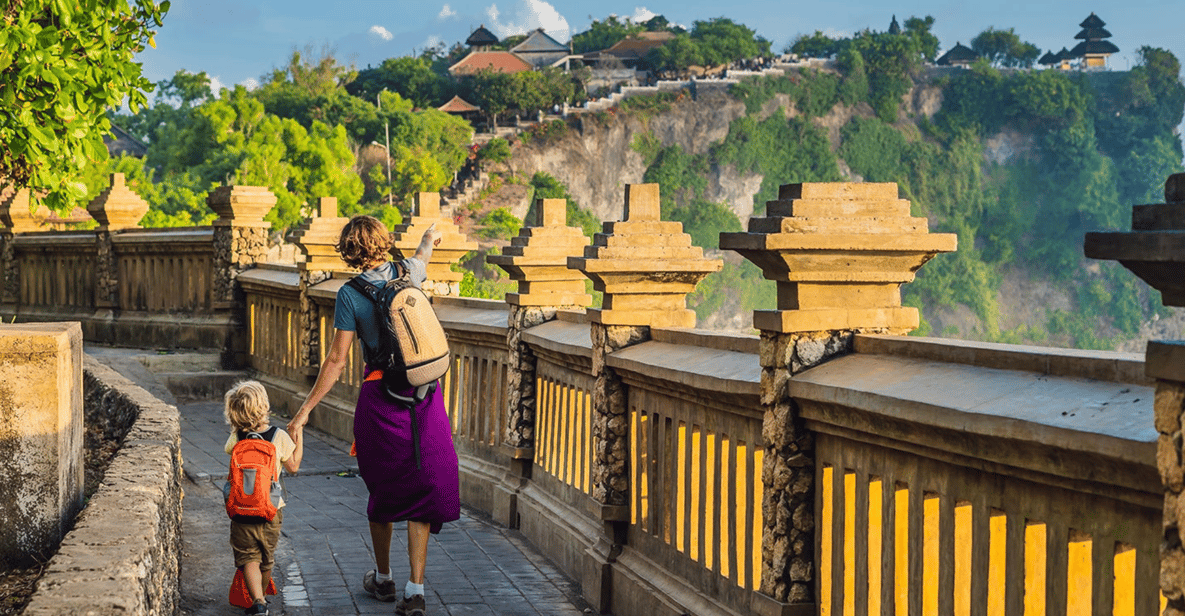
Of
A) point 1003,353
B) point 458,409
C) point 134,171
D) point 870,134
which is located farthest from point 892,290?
point 870,134

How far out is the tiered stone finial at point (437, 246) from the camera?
9266 millimetres

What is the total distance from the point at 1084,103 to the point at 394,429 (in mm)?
118944

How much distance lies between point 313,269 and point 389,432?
6.35 meters

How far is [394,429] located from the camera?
541cm

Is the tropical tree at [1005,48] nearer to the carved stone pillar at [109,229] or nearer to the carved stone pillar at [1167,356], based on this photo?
the carved stone pillar at [109,229]

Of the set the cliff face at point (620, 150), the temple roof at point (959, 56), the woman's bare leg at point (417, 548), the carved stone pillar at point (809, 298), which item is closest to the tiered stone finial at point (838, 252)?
the carved stone pillar at point (809, 298)

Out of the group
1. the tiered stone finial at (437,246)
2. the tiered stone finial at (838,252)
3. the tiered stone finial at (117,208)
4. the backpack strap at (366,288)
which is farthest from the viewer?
the tiered stone finial at (117,208)

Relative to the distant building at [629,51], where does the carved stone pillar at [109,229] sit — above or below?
below

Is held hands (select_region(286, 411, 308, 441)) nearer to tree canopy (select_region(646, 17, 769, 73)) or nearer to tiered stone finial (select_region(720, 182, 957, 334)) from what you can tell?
tiered stone finial (select_region(720, 182, 957, 334))

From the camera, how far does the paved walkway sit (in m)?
5.77

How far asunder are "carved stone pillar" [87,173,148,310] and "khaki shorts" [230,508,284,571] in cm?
1121

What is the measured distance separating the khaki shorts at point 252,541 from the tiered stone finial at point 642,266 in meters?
1.75

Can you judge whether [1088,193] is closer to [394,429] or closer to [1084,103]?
[1084,103]

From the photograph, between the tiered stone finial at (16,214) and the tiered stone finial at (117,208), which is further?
the tiered stone finial at (16,214)
